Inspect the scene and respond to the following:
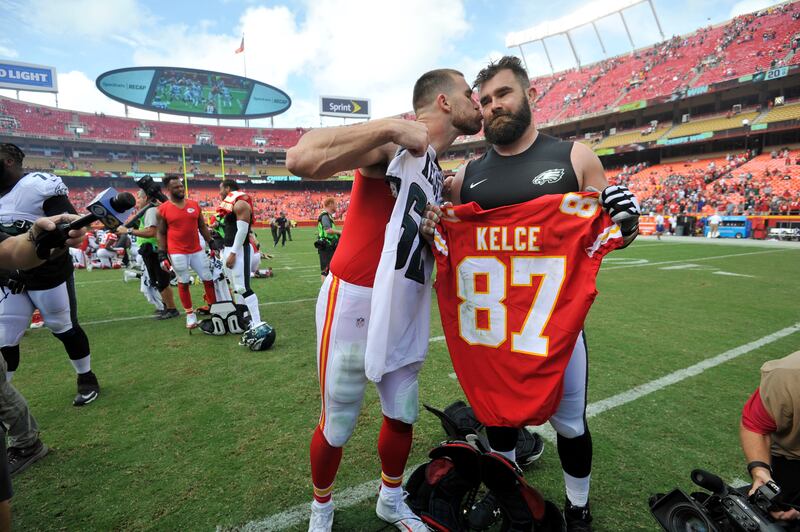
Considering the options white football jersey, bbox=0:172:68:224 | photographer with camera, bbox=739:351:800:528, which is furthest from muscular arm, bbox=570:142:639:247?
white football jersey, bbox=0:172:68:224

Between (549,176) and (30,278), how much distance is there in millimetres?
3927

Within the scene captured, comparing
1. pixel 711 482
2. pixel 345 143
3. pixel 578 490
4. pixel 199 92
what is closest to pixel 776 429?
pixel 711 482

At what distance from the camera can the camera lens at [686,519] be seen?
5.53 ft

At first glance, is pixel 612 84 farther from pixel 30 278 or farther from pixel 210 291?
pixel 30 278

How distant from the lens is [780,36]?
1308 inches

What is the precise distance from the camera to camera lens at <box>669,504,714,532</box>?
5.53 feet

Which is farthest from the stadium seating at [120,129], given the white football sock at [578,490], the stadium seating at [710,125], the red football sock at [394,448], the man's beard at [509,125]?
the white football sock at [578,490]

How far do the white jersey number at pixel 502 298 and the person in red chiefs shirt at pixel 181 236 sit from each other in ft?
17.2

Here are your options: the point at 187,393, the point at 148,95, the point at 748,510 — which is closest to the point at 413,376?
the point at 748,510

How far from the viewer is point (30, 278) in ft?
10.6

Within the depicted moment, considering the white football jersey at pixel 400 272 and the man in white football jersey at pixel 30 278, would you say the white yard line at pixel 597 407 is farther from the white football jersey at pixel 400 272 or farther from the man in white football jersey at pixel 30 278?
the man in white football jersey at pixel 30 278

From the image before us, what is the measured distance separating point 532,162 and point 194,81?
6560 centimetres

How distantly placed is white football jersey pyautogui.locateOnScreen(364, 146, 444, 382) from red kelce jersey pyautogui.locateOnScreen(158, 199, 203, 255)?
17.8ft

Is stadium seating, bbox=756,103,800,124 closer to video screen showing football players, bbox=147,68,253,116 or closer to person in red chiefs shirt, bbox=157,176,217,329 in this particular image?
person in red chiefs shirt, bbox=157,176,217,329
